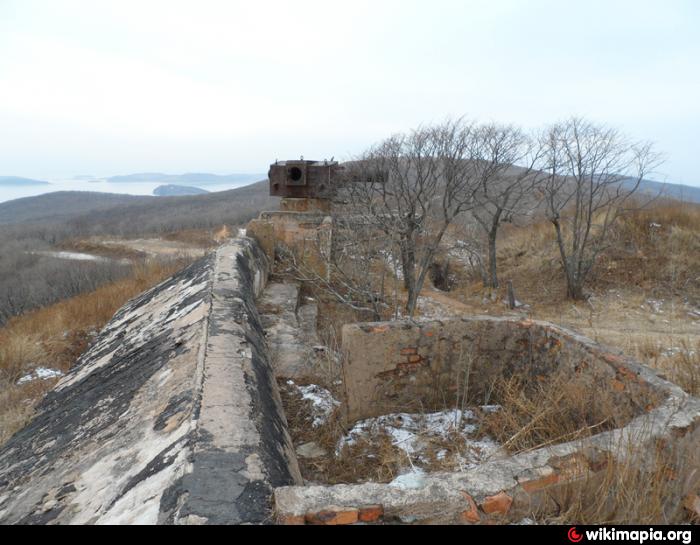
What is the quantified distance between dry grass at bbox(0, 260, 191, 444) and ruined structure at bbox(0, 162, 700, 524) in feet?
3.90

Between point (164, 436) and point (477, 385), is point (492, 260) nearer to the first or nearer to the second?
point (477, 385)

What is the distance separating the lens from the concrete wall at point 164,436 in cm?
144

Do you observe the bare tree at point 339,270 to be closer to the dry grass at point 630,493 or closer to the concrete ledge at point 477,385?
the concrete ledge at point 477,385

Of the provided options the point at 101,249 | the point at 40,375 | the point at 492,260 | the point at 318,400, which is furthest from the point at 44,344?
the point at 101,249

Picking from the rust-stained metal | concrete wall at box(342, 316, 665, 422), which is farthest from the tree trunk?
concrete wall at box(342, 316, 665, 422)

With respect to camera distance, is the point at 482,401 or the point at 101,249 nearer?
the point at 482,401

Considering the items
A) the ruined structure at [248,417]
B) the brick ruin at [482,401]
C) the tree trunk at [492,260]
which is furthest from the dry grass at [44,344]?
the tree trunk at [492,260]

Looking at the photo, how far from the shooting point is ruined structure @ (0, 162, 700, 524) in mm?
1444

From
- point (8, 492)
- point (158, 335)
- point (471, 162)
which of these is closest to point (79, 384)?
point (158, 335)

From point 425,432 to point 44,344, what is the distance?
5296mm

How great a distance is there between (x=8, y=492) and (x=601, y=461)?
2539mm

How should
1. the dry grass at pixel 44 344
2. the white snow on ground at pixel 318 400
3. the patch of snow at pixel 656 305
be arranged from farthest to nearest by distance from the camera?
the patch of snow at pixel 656 305 < the dry grass at pixel 44 344 < the white snow on ground at pixel 318 400

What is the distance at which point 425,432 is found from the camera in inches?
126

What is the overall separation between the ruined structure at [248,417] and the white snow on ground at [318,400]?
0.13 m
